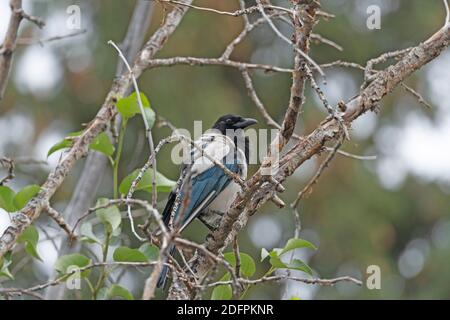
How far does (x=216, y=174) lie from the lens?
15.3 feet

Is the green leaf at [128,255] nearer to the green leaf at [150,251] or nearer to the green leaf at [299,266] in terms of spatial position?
the green leaf at [150,251]

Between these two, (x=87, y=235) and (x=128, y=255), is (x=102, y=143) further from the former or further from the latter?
(x=128, y=255)

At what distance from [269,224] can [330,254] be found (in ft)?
2.51

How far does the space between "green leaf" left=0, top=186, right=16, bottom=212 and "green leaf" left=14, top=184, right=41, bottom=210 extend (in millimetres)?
17

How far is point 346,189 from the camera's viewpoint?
10336mm

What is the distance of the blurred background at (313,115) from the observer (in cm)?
956

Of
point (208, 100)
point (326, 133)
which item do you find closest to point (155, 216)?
point (326, 133)

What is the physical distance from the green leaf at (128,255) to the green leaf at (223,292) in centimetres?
34

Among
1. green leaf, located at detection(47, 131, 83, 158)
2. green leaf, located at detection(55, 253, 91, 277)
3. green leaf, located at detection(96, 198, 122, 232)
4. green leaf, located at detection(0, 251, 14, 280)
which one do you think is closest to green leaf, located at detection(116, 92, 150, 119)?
green leaf, located at detection(47, 131, 83, 158)

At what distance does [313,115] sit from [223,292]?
6473 mm

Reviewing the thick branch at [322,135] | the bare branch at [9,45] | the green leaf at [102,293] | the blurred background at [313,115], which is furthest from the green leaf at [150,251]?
the blurred background at [313,115]

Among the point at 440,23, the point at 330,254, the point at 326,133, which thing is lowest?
the point at 326,133

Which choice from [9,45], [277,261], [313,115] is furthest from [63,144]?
[313,115]

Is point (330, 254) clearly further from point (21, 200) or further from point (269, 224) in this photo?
point (21, 200)
